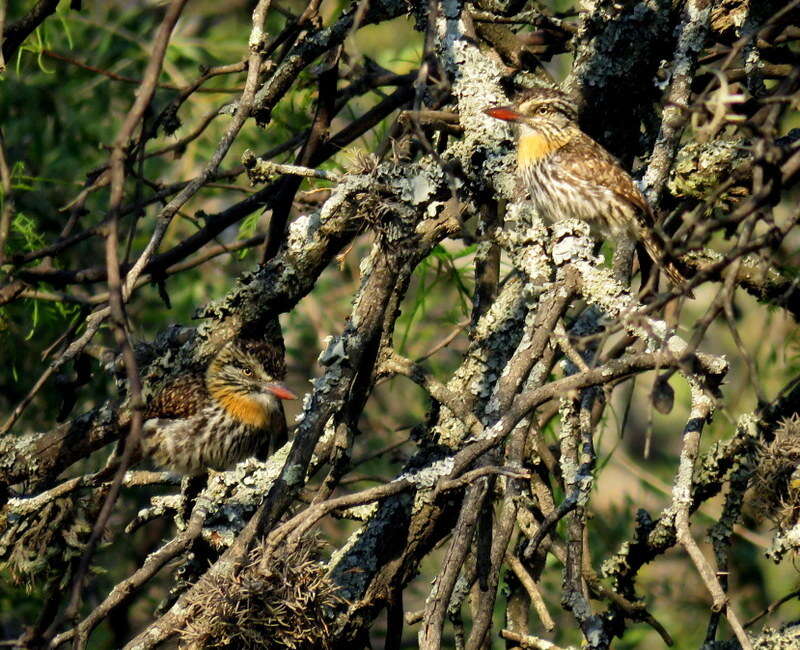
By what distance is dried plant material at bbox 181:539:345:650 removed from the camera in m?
2.59

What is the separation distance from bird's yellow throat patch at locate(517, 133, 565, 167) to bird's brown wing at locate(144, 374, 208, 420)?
6.65ft

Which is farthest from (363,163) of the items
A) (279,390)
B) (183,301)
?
(183,301)

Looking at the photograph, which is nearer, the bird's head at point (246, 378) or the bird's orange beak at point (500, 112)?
the bird's orange beak at point (500, 112)

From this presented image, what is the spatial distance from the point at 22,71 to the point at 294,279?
4.20m

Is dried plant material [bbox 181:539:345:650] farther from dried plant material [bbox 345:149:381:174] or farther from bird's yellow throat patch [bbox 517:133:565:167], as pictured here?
bird's yellow throat patch [bbox 517:133:565:167]

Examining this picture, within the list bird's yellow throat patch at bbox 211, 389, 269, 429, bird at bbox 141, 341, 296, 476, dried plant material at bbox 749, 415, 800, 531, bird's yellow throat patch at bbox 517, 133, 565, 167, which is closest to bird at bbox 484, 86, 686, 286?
bird's yellow throat patch at bbox 517, 133, 565, 167

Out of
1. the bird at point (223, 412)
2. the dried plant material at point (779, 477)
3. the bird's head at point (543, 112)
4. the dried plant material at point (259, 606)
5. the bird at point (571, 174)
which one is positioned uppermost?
the bird's head at point (543, 112)

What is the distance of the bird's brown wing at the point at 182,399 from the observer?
542 centimetres

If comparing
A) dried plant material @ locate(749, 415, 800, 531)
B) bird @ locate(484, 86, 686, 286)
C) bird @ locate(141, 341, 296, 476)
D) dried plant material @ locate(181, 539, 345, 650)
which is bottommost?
bird @ locate(141, 341, 296, 476)

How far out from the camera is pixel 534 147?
5543 mm

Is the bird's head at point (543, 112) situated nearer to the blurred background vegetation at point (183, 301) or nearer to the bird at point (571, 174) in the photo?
the bird at point (571, 174)

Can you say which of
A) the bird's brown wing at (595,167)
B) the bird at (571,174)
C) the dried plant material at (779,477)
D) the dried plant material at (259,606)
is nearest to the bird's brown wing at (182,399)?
the bird at (571,174)

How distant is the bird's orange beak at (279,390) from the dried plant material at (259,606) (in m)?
2.77

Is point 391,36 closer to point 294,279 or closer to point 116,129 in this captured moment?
point 116,129
